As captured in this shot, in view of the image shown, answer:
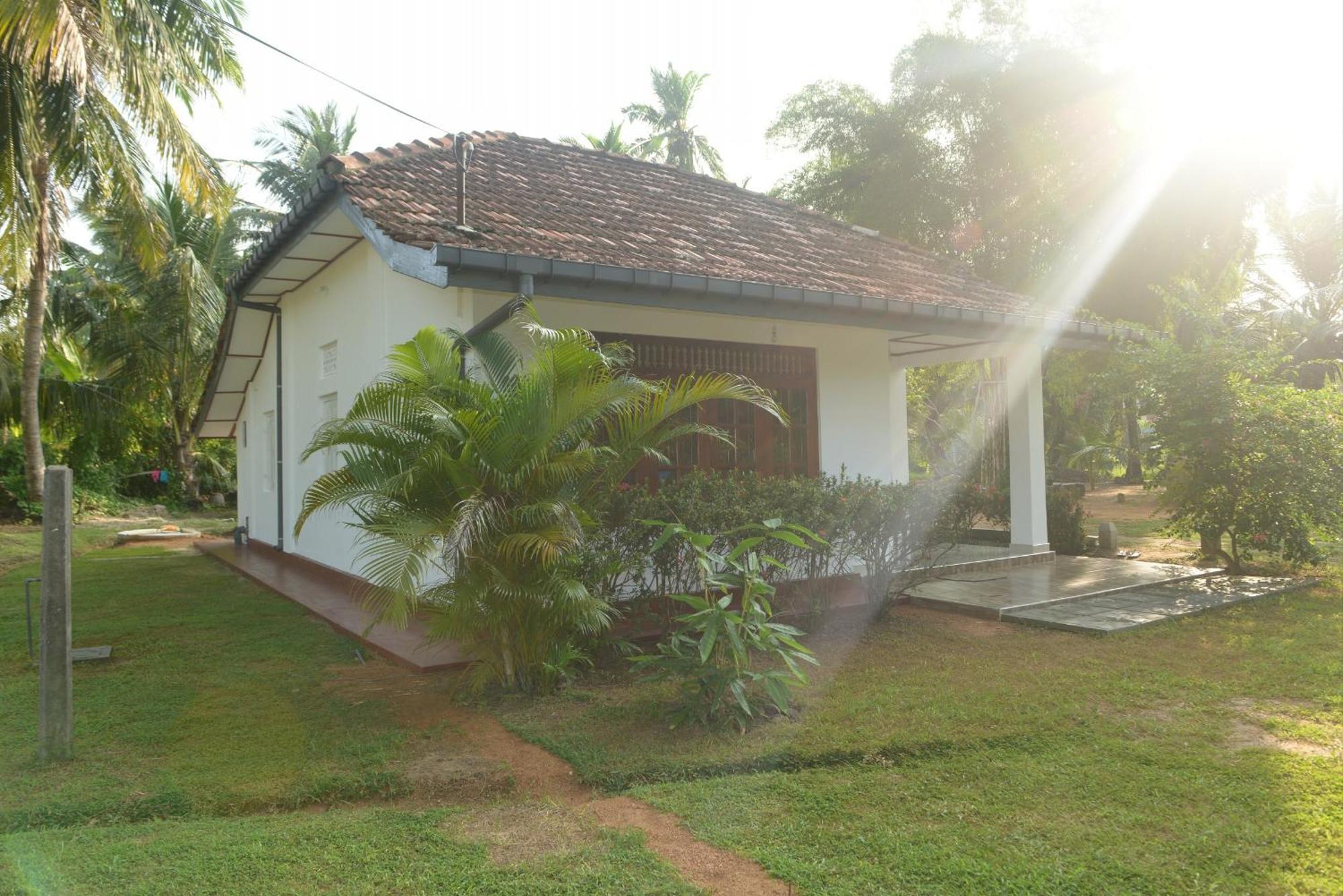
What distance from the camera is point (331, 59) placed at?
8250mm

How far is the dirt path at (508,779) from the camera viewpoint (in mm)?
3135

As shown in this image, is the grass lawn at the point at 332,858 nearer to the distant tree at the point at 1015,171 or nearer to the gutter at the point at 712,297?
the gutter at the point at 712,297

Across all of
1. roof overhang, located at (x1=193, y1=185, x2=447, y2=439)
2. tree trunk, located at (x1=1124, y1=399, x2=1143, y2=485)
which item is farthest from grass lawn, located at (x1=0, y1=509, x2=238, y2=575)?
tree trunk, located at (x1=1124, y1=399, x2=1143, y2=485)

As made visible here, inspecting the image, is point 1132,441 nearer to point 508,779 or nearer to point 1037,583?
point 1037,583

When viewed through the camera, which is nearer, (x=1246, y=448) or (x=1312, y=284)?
(x=1246, y=448)

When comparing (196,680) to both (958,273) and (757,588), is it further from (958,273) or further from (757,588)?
(958,273)

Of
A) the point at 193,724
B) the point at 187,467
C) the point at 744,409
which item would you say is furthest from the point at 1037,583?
the point at 187,467

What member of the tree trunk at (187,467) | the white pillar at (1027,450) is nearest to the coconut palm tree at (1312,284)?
the white pillar at (1027,450)

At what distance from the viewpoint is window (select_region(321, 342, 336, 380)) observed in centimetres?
971

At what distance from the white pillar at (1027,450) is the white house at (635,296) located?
0.07 feet

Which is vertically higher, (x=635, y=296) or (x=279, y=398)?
(x=635, y=296)

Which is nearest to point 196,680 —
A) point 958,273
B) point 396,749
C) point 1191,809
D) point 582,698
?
point 396,749

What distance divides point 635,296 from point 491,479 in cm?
214

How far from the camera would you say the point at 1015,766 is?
400 centimetres
